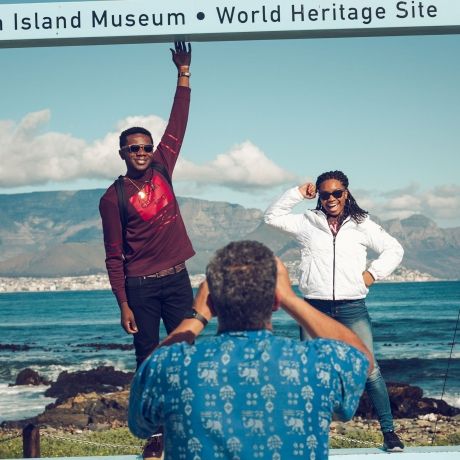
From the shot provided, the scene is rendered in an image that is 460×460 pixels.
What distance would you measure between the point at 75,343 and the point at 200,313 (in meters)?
39.0

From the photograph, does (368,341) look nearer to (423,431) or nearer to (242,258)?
(242,258)

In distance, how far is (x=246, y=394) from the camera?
187 cm

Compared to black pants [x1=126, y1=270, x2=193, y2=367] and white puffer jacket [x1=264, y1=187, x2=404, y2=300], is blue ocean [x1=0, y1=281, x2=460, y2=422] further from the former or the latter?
black pants [x1=126, y1=270, x2=193, y2=367]

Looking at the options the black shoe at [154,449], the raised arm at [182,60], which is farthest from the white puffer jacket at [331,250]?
the black shoe at [154,449]

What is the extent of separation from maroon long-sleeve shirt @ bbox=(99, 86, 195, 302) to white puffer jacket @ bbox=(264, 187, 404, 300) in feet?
1.65

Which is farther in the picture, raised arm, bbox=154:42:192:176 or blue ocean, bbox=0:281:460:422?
blue ocean, bbox=0:281:460:422

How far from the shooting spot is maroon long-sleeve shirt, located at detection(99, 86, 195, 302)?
14.0 feet

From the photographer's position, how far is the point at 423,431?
14.0 m

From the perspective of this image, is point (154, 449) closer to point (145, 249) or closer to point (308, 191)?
point (145, 249)

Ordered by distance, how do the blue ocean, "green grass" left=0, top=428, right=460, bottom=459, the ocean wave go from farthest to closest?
the blue ocean, the ocean wave, "green grass" left=0, top=428, right=460, bottom=459

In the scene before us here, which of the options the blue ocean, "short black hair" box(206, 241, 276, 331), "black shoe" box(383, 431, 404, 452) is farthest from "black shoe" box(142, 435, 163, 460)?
the blue ocean

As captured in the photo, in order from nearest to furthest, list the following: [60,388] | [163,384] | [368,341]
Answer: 1. [163,384]
2. [368,341]
3. [60,388]

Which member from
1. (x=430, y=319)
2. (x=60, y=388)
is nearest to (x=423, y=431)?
(x=60, y=388)

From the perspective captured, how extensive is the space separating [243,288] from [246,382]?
0.21 meters
